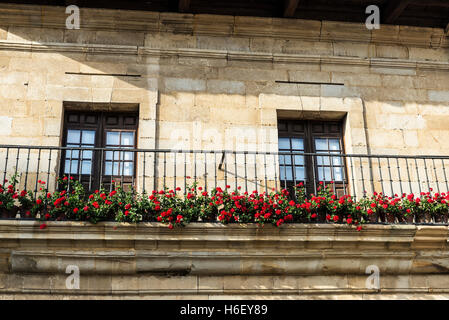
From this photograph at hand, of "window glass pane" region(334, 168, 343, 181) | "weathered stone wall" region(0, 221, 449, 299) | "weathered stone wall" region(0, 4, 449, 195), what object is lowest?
"weathered stone wall" region(0, 221, 449, 299)

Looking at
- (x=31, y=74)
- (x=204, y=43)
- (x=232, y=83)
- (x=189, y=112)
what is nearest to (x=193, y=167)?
(x=189, y=112)

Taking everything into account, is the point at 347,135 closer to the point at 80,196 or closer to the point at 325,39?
the point at 325,39

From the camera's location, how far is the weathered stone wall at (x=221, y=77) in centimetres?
793

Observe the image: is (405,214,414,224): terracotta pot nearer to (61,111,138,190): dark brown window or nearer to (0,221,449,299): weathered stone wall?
(0,221,449,299): weathered stone wall

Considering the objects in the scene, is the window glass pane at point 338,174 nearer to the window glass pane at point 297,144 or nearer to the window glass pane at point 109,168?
the window glass pane at point 297,144

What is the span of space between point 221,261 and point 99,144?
238cm

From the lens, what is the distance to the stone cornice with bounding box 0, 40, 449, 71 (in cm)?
819

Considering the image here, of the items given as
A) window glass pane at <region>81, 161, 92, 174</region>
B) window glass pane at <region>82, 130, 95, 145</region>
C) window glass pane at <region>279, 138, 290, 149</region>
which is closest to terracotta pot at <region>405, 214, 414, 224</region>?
window glass pane at <region>279, 138, 290, 149</region>

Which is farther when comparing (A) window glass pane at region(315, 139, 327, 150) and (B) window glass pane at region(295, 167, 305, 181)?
(A) window glass pane at region(315, 139, 327, 150)

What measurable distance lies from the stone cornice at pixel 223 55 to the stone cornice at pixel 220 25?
1.11 feet

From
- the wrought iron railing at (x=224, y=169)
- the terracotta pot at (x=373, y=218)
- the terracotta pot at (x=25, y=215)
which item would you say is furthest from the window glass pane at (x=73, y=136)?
the terracotta pot at (x=373, y=218)

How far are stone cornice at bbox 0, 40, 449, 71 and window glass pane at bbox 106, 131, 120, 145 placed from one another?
1.12 metres

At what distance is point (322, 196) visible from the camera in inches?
280
